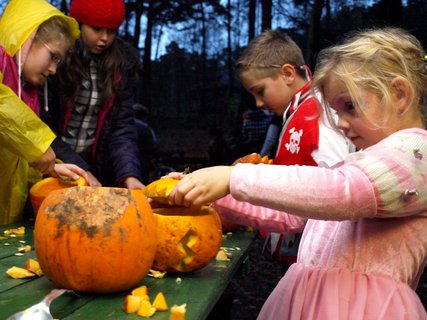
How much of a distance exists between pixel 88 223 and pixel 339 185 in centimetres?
66

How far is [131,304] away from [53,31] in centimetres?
207

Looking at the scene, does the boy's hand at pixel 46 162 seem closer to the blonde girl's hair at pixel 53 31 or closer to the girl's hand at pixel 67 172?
the girl's hand at pixel 67 172

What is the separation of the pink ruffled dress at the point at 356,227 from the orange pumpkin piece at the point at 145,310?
33 centimetres

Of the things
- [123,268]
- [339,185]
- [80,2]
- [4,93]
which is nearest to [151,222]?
[123,268]

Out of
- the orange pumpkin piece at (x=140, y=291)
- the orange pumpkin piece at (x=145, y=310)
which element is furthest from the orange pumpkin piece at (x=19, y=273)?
the orange pumpkin piece at (x=145, y=310)

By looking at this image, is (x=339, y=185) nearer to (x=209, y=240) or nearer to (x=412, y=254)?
(x=412, y=254)

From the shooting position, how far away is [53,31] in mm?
2979

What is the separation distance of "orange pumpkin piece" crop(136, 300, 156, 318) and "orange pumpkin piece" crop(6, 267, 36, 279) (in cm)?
47

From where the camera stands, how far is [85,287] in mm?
1463

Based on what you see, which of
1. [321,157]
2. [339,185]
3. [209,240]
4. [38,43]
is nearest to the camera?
[339,185]

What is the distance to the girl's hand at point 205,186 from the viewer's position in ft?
4.42

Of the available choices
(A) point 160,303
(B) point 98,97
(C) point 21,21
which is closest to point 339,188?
(A) point 160,303

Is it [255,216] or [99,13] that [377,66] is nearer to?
[255,216]

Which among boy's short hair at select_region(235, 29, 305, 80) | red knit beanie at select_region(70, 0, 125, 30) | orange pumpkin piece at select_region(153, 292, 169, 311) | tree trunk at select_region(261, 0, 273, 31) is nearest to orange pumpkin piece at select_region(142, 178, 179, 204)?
orange pumpkin piece at select_region(153, 292, 169, 311)
